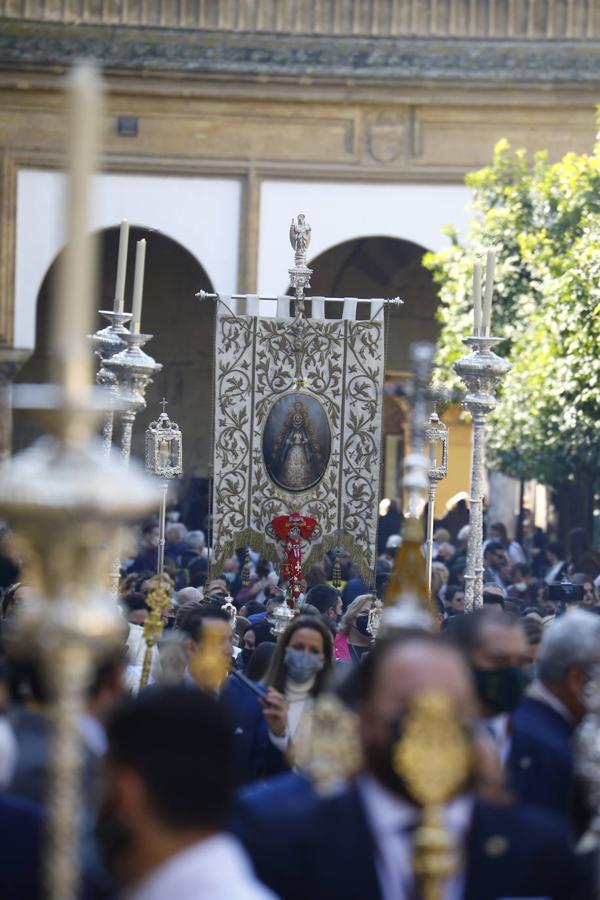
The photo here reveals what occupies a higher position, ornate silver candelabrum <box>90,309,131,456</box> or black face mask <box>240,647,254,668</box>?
ornate silver candelabrum <box>90,309,131,456</box>

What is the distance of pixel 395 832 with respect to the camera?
12.0 feet

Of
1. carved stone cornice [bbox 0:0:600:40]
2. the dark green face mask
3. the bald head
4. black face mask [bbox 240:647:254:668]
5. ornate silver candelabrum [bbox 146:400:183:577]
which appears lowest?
black face mask [bbox 240:647:254:668]

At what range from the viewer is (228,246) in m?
26.2

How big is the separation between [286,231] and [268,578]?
36.2ft

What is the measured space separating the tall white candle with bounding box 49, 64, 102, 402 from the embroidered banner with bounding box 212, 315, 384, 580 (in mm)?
9128

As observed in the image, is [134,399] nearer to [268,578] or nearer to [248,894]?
[268,578]

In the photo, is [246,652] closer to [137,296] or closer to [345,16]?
[137,296]

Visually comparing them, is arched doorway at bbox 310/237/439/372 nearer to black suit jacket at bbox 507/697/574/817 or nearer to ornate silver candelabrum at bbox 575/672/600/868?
black suit jacket at bbox 507/697/574/817

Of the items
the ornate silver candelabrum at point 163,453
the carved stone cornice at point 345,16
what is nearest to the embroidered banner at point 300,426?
the ornate silver candelabrum at point 163,453

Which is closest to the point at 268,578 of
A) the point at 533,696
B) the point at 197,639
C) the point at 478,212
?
the point at 478,212

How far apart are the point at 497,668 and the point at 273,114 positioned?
2181 centimetres

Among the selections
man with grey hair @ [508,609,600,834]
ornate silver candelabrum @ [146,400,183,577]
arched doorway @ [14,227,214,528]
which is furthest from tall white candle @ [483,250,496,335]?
arched doorway @ [14,227,214,528]

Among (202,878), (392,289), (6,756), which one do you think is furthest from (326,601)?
(392,289)

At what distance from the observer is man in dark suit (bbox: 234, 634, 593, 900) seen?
144 inches
